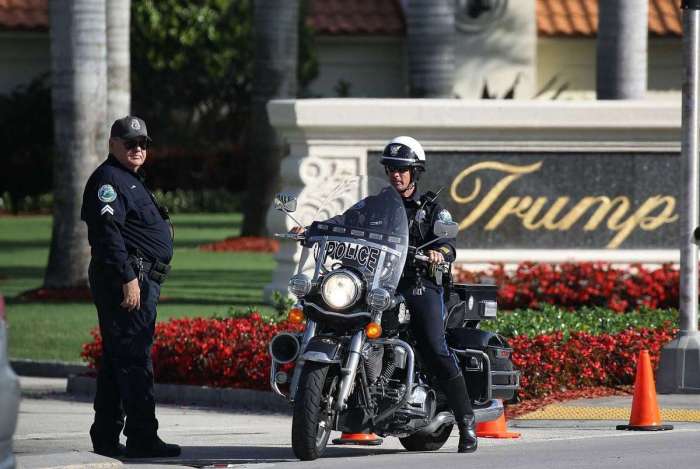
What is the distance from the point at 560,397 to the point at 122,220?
4382mm

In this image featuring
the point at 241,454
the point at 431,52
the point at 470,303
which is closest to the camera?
the point at 241,454

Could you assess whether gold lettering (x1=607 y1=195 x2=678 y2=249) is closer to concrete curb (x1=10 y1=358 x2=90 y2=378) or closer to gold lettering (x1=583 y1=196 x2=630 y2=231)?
gold lettering (x1=583 y1=196 x2=630 y2=231)

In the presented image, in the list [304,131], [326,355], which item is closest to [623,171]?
[304,131]

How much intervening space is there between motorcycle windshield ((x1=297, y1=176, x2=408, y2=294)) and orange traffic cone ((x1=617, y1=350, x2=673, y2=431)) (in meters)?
2.17

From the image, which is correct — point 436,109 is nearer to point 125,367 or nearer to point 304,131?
point 304,131

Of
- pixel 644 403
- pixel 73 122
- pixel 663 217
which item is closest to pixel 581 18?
pixel 73 122

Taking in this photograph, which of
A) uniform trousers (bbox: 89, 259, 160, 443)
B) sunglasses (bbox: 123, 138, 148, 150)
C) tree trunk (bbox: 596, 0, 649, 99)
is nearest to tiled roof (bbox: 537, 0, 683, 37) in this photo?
tree trunk (bbox: 596, 0, 649, 99)

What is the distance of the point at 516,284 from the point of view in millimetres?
18000

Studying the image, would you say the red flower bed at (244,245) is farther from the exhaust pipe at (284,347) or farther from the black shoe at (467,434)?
the exhaust pipe at (284,347)

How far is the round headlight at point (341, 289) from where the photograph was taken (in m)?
10.0

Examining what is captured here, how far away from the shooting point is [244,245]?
28.0 m

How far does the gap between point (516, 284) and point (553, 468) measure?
318 inches

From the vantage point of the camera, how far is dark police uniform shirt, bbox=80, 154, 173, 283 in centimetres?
1028

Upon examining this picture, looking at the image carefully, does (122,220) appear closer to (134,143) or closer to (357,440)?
(134,143)
